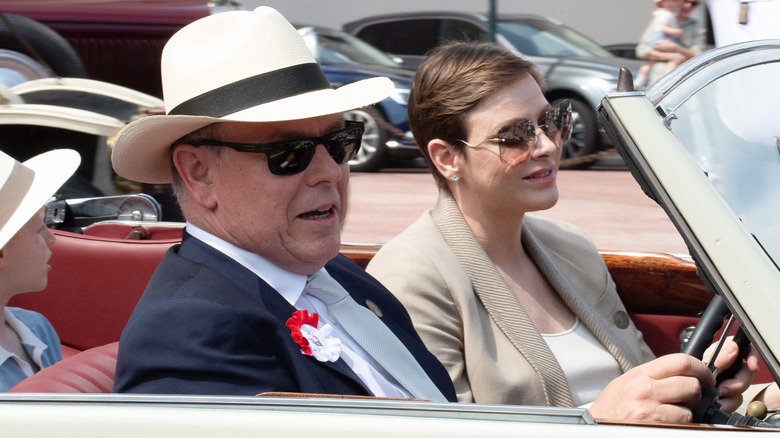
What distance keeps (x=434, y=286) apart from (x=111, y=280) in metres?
1.06

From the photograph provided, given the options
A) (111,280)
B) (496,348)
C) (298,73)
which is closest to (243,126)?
(298,73)

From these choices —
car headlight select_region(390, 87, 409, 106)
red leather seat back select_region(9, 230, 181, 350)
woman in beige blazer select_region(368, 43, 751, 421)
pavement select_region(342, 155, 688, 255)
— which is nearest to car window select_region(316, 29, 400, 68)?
car headlight select_region(390, 87, 409, 106)

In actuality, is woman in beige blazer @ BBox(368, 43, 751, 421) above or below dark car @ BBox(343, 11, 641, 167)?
above

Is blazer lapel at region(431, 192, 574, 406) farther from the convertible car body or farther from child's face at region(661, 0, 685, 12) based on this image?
child's face at region(661, 0, 685, 12)

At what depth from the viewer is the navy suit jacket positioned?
1.53 metres

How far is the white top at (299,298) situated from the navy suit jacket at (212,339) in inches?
1.1

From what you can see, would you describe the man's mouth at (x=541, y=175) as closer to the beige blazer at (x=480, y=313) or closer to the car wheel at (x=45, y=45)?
the beige blazer at (x=480, y=313)

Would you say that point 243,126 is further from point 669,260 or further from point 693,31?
point 693,31

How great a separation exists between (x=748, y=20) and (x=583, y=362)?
2519 millimetres

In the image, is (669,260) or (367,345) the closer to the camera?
(367,345)

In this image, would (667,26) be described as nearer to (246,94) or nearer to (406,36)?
(406,36)

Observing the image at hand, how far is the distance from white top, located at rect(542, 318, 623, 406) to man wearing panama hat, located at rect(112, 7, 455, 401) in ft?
1.74

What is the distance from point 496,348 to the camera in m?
2.29

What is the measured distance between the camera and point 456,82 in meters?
2.52
